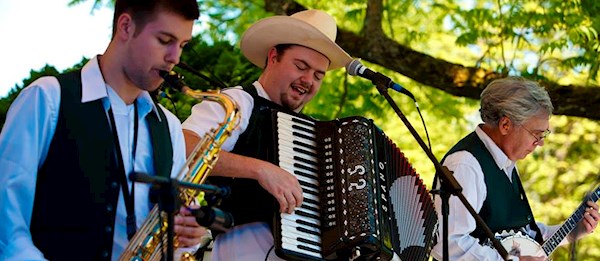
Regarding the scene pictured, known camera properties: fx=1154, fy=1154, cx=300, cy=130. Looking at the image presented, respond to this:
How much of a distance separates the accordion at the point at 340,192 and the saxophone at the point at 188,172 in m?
0.55

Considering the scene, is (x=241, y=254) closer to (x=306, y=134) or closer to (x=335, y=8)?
(x=306, y=134)

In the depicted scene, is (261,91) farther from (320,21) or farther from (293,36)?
(320,21)

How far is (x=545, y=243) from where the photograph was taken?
6.10m

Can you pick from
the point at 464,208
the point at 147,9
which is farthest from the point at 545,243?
the point at 147,9

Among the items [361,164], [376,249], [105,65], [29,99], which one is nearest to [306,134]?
[361,164]

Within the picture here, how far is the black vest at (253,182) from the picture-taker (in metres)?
4.75

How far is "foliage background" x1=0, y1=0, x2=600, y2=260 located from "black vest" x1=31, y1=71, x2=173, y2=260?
3.17m

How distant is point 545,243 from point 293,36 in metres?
1.90

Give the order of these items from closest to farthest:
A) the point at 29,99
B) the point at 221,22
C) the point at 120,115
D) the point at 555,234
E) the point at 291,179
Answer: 1. the point at 29,99
2. the point at 120,115
3. the point at 291,179
4. the point at 555,234
5. the point at 221,22

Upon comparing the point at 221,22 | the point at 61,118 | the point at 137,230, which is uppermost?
the point at 221,22

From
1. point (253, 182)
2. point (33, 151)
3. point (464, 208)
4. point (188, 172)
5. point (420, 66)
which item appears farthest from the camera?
point (420, 66)

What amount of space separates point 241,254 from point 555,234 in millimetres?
2069

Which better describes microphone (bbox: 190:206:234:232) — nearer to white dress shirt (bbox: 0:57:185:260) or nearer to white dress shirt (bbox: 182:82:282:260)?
white dress shirt (bbox: 0:57:185:260)

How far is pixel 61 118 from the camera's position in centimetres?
368
